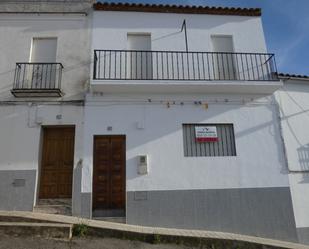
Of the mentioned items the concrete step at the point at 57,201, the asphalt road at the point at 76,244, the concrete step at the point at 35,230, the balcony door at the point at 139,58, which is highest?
the balcony door at the point at 139,58

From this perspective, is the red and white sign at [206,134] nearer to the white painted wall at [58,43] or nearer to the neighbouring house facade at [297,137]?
the neighbouring house facade at [297,137]

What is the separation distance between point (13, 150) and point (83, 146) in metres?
1.90

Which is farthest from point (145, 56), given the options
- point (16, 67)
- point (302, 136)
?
point (302, 136)

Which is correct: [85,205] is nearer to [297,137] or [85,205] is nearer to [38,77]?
[38,77]

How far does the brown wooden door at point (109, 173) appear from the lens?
295 inches

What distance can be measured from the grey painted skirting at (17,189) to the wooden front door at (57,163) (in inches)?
13.2

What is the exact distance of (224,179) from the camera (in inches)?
301

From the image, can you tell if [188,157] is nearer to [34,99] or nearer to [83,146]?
[83,146]

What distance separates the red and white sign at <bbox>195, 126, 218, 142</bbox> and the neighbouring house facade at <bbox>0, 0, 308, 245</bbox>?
0.03 m

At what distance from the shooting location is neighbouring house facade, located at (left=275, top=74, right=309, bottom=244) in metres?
7.78

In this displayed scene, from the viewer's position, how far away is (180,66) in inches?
335

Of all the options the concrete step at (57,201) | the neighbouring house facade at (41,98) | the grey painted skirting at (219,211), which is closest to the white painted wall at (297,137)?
the grey painted skirting at (219,211)

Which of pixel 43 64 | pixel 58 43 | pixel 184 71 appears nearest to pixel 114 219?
pixel 184 71

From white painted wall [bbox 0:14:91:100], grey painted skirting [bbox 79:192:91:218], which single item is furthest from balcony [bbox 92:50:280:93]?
grey painted skirting [bbox 79:192:91:218]
